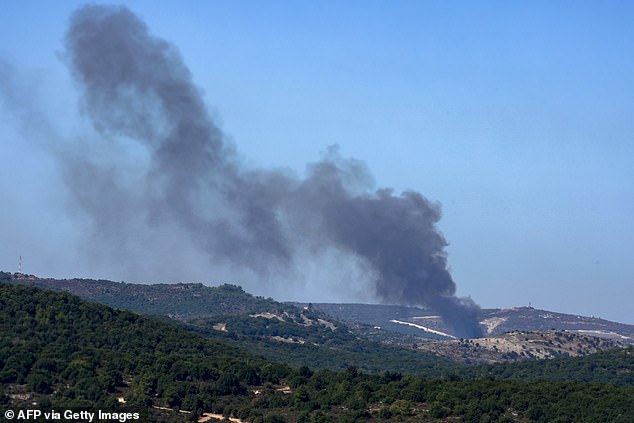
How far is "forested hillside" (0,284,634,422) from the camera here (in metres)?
86.2

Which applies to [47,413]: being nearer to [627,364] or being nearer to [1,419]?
[1,419]

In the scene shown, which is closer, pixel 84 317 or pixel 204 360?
pixel 204 360

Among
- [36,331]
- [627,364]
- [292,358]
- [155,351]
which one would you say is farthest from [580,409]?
[292,358]

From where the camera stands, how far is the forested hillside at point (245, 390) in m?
86.2

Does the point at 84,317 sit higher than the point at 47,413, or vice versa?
the point at 84,317

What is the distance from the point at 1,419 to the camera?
74.2 meters

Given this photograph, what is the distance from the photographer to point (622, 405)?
3602 inches

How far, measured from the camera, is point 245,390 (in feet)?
318

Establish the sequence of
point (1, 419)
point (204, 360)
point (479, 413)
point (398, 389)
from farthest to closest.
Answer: point (204, 360) → point (398, 389) → point (479, 413) → point (1, 419)

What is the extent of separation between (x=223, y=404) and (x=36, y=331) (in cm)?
3133

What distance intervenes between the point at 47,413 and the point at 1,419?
11.2ft

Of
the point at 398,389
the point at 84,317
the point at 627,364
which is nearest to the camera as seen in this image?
the point at 398,389

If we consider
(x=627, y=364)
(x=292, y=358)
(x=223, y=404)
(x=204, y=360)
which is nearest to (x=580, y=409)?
(x=223, y=404)

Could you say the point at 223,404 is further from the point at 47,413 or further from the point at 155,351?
the point at 155,351
